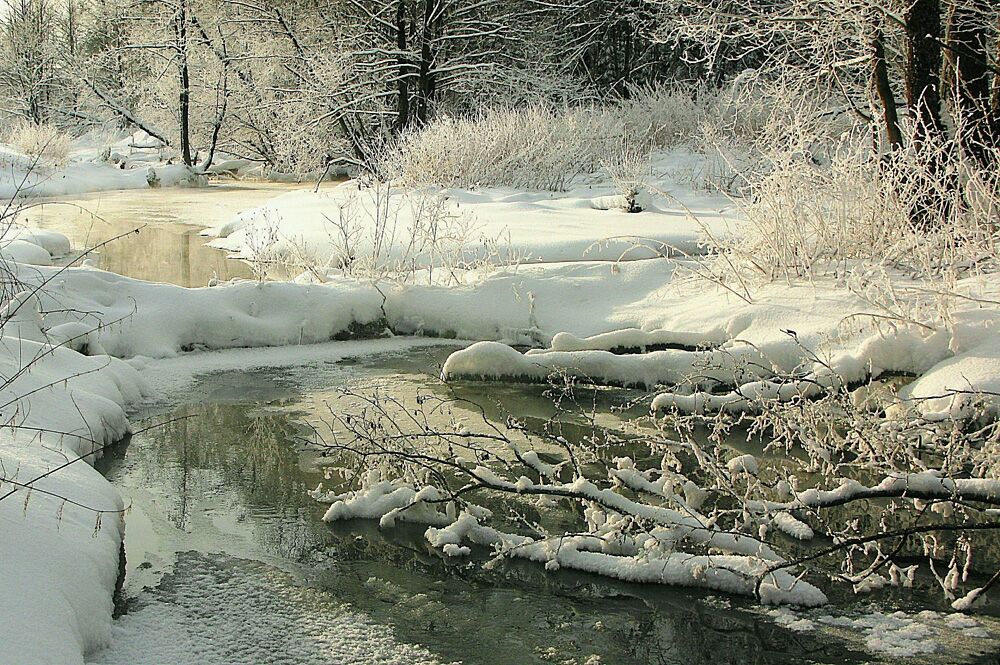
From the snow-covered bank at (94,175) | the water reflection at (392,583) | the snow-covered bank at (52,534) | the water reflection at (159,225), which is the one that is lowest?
the snow-covered bank at (94,175)

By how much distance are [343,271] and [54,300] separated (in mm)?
3148

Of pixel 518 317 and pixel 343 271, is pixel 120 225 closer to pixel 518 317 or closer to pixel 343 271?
pixel 343 271

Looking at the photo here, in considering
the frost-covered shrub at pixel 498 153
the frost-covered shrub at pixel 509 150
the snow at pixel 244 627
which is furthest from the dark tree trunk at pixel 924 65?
the frost-covered shrub at pixel 498 153

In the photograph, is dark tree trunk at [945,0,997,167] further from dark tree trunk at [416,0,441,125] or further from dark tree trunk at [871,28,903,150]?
dark tree trunk at [416,0,441,125]

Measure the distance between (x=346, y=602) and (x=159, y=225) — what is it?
1522 centimetres

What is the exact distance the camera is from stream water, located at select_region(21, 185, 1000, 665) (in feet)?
13.2

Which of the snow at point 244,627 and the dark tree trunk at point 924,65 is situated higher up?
the dark tree trunk at point 924,65

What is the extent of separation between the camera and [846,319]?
296 inches

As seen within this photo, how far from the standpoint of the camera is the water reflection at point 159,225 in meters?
13.4

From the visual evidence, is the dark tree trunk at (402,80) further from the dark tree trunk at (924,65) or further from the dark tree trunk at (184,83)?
the dark tree trunk at (924,65)

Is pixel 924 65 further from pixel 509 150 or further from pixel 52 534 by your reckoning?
pixel 509 150

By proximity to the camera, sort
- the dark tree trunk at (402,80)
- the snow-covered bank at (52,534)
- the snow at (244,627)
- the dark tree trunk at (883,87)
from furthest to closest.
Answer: the dark tree trunk at (402,80)
the dark tree trunk at (883,87)
the snow at (244,627)
the snow-covered bank at (52,534)

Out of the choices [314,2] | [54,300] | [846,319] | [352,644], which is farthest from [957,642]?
[314,2]

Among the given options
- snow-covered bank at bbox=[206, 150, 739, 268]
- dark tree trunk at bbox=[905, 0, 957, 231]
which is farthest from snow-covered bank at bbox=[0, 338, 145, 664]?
dark tree trunk at bbox=[905, 0, 957, 231]
